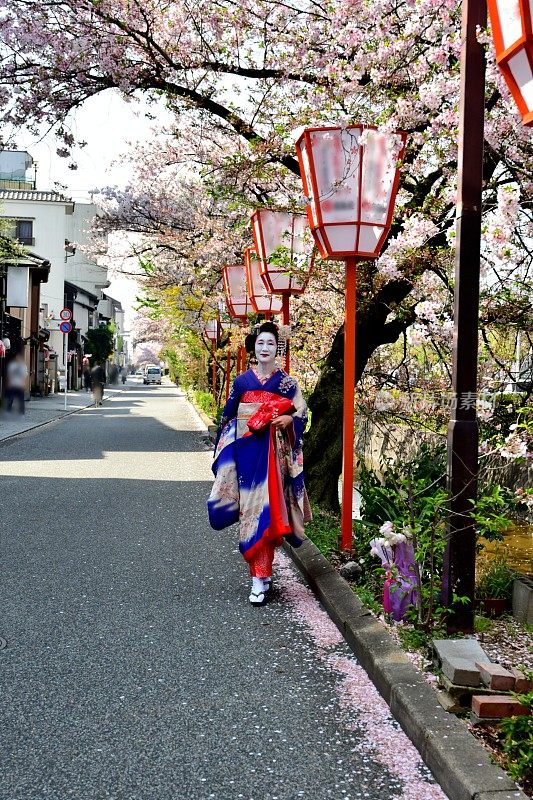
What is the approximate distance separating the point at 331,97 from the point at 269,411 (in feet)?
10.3

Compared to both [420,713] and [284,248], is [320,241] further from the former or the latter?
[420,713]

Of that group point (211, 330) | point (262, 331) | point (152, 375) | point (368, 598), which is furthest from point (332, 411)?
point (152, 375)

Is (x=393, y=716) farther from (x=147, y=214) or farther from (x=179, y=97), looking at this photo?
(x=147, y=214)

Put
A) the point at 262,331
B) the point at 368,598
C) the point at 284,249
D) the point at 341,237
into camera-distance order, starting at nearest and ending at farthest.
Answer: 1. the point at 368,598
2. the point at 262,331
3. the point at 341,237
4. the point at 284,249

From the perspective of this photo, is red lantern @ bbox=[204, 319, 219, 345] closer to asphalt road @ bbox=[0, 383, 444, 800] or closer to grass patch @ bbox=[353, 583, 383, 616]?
asphalt road @ bbox=[0, 383, 444, 800]

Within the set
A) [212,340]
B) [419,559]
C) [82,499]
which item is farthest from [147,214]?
[419,559]

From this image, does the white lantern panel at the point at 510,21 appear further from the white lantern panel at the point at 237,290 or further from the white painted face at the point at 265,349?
the white lantern panel at the point at 237,290

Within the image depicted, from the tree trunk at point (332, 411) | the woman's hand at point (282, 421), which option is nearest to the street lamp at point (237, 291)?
the tree trunk at point (332, 411)

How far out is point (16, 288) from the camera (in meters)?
33.2

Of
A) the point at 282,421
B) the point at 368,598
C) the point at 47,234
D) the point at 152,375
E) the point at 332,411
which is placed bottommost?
the point at 368,598

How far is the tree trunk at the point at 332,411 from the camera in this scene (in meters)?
9.78

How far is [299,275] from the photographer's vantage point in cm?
989

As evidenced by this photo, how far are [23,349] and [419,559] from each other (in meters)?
38.4

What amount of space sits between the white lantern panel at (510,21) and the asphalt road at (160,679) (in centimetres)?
266
